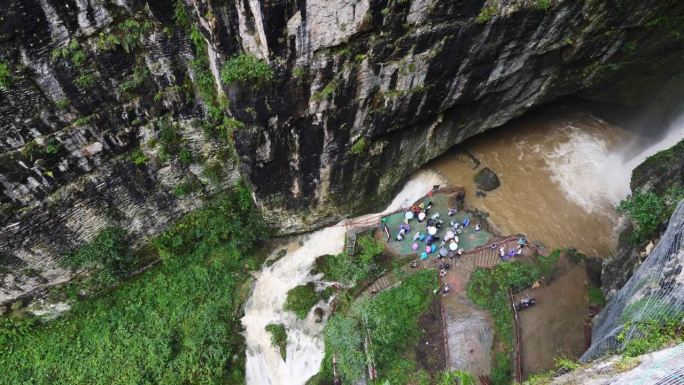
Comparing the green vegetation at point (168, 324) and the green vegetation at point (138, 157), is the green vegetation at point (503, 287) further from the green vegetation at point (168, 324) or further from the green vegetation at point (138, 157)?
the green vegetation at point (138, 157)

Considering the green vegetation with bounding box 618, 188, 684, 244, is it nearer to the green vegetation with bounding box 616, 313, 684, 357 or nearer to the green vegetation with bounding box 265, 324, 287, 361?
the green vegetation with bounding box 616, 313, 684, 357

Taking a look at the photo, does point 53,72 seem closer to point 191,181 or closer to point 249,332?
point 191,181

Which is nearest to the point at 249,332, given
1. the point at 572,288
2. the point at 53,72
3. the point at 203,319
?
the point at 203,319

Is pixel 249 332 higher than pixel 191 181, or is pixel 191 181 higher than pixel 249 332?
pixel 191 181

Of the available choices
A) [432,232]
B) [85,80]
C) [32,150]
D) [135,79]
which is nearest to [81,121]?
[85,80]

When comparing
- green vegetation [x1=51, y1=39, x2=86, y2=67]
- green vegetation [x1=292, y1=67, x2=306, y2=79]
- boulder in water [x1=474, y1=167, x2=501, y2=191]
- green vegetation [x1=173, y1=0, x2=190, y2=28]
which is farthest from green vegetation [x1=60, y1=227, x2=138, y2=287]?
boulder in water [x1=474, y1=167, x2=501, y2=191]
